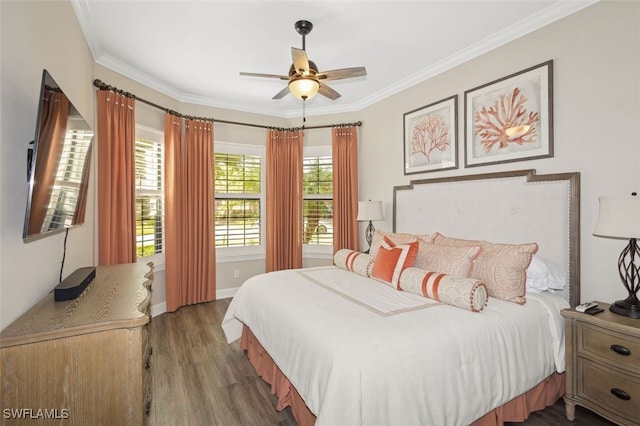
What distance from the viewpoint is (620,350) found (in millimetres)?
1736

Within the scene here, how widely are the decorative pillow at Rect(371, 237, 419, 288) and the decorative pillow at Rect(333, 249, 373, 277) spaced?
129 mm

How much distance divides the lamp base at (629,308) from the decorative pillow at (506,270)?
0.50m

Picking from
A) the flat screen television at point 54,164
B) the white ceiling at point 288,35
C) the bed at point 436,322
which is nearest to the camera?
the flat screen television at point 54,164

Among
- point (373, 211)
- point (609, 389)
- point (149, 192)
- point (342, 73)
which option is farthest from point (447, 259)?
point (149, 192)

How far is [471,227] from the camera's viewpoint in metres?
2.94

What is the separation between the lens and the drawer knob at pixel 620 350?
5.61 ft

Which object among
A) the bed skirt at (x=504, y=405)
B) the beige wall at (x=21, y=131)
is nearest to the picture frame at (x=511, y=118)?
→ the bed skirt at (x=504, y=405)

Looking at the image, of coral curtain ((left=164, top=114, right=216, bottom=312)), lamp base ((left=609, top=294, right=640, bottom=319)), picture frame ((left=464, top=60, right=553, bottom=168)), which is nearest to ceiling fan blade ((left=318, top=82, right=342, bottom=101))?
picture frame ((left=464, top=60, right=553, bottom=168))

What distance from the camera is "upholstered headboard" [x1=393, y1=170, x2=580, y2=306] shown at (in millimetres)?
2283

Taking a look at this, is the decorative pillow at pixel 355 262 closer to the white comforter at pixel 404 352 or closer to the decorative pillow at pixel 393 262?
the decorative pillow at pixel 393 262

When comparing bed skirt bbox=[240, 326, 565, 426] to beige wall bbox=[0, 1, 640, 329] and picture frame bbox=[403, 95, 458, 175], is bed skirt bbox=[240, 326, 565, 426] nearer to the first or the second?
beige wall bbox=[0, 1, 640, 329]

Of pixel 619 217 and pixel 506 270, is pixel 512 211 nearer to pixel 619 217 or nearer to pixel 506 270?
pixel 506 270

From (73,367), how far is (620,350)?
281 cm

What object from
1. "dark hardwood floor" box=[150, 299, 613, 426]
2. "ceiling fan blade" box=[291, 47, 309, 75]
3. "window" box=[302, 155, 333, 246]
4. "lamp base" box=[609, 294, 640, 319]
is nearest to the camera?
"lamp base" box=[609, 294, 640, 319]
